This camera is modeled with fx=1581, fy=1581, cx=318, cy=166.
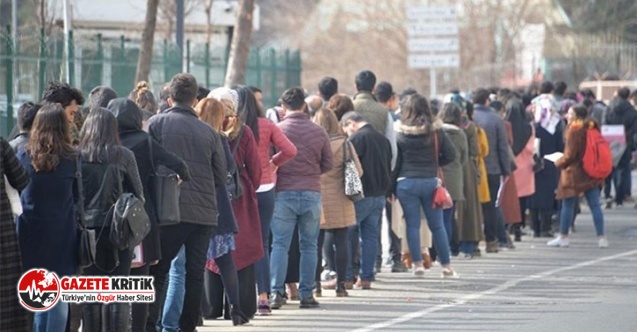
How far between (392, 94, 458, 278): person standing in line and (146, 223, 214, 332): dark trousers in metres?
4.75

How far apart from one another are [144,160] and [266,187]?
225 cm

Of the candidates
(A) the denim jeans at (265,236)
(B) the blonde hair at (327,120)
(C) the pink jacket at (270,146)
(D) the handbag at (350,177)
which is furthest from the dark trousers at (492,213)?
(C) the pink jacket at (270,146)

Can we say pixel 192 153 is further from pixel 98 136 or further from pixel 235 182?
pixel 98 136

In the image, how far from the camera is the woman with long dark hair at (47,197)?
9.85 metres

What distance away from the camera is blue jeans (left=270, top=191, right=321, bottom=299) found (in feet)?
44.7

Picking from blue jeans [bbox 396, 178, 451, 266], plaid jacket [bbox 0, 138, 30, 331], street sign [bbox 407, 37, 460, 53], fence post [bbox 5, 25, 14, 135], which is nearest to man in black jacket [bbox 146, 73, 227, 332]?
plaid jacket [bbox 0, 138, 30, 331]

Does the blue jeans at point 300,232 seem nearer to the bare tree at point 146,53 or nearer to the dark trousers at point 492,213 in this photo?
the dark trousers at point 492,213

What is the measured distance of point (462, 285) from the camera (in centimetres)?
1563

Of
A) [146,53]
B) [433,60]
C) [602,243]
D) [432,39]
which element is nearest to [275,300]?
[602,243]

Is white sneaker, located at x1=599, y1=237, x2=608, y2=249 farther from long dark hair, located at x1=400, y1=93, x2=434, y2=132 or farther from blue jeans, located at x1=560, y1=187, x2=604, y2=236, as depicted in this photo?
long dark hair, located at x1=400, y1=93, x2=434, y2=132

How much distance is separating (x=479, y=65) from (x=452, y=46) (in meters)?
15.2

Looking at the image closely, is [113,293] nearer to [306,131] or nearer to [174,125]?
[174,125]

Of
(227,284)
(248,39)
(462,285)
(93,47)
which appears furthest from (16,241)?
(248,39)

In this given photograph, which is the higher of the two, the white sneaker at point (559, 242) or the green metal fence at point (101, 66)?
the green metal fence at point (101, 66)
